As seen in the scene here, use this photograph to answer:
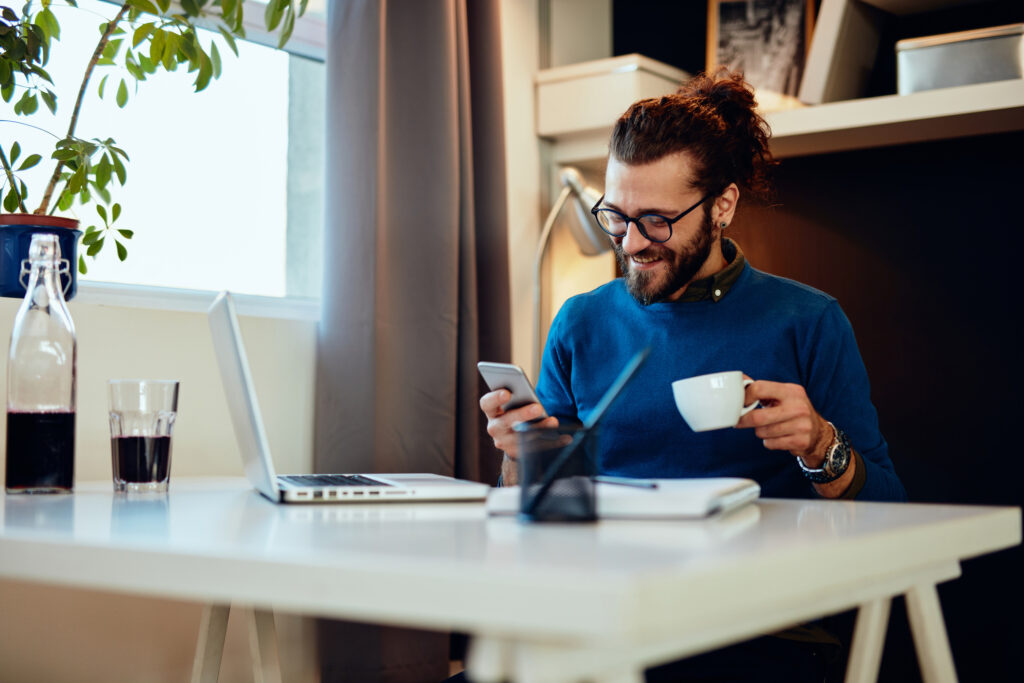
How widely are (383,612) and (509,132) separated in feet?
7.67

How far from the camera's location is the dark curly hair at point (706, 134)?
169 cm

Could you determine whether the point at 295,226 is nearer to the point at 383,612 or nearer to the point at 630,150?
the point at 630,150

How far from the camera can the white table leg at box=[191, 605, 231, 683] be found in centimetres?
131

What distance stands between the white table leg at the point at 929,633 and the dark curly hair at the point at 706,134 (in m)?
0.90

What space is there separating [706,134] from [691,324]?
33cm

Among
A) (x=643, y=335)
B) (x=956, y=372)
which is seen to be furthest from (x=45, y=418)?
(x=956, y=372)

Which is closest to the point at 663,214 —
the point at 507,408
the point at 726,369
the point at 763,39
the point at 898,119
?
the point at 726,369

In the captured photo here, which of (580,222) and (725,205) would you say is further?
(580,222)

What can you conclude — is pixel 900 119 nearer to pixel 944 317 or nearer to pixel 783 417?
pixel 944 317

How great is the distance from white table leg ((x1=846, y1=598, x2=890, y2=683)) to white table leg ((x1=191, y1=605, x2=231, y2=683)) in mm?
782

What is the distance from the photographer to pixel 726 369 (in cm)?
162

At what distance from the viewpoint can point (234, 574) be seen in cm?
68

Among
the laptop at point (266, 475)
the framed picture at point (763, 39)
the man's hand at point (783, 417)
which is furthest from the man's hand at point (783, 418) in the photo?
the framed picture at point (763, 39)

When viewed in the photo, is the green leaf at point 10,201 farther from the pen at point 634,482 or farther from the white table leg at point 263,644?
the pen at point 634,482
